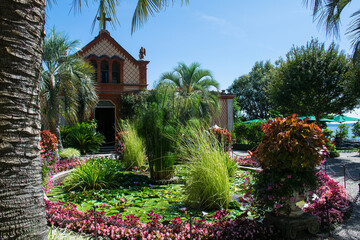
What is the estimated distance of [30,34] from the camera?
5.94ft

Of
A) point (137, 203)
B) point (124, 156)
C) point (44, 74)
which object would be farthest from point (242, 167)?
point (44, 74)

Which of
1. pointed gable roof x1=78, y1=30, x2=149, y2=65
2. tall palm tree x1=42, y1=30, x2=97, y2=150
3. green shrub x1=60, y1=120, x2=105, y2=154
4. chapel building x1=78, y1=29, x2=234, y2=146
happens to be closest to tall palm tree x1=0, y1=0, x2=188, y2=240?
tall palm tree x1=42, y1=30, x2=97, y2=150

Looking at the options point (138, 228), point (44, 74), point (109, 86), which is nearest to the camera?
point (138, 228)

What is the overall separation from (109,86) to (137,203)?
13919 mm

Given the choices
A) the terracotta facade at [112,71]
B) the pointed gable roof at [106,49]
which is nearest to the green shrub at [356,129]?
the terracotta facade at [112,71]

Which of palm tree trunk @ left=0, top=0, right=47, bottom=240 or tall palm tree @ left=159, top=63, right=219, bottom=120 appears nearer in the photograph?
palm tree trunk @ left=0, top=0, right=47, bottom=240

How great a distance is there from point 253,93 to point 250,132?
2210 centimetres

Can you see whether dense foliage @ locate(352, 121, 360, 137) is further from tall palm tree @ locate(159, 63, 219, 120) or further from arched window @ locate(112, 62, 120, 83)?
arched window @ locate(112, 62, 120, 83)

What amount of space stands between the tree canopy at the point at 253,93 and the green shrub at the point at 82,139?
90.6 ft

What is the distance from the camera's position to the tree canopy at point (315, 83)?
43.8ft

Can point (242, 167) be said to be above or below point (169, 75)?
below

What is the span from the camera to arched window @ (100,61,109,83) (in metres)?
18.0

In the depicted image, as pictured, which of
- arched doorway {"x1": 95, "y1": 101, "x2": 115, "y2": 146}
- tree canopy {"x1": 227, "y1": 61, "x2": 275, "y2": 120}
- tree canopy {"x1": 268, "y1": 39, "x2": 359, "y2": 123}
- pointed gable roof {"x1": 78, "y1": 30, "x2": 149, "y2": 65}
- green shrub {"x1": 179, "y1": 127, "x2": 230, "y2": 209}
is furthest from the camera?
tree canopy {"x1": 227, "y1": 61, "x2": 275, "y2": 120}

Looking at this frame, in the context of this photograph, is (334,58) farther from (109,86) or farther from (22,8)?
(22,8)
